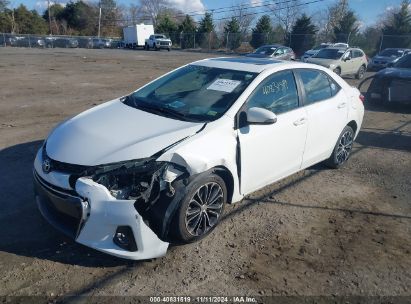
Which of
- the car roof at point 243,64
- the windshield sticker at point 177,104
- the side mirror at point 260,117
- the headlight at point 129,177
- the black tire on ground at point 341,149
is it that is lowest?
the black tire on ground at point 341,149

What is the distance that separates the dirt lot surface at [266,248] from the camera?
2.99 m

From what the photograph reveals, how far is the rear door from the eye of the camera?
181 inches

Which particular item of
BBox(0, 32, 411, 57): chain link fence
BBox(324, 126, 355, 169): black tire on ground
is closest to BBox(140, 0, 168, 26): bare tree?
BBox(0, 32, 411, 57): chain link fence

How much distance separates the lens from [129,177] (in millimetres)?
3027

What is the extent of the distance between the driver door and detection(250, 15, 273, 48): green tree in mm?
44409

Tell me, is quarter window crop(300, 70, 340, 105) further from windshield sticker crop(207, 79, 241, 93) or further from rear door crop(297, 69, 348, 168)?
windshield sticker crop(207, 79, 241, 93)

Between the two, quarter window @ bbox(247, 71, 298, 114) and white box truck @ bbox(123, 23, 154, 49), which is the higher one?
white box truck @ bbox(123, 23, 154, 49)

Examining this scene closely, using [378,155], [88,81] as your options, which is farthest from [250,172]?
[88,81]

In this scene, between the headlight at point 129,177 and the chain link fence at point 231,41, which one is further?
the chain link fence at point 231,41

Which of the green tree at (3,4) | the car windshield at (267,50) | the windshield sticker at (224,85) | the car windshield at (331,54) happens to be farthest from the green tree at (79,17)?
the windshield sticker at (224,85)

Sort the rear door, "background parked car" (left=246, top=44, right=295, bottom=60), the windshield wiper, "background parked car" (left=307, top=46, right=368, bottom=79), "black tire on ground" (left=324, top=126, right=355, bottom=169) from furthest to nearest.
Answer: "background parked car" (left=246, top=44, right=295, bottom=60) → "background parked car" (left=307, top=46, right=368, bottom=79) → "black tire on ground" (left=324, top=126, right=355, bottom=169) → the rear door → the windshield wiper

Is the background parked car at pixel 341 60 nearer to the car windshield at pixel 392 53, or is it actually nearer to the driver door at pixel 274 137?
the car windshield at pixel 392 53

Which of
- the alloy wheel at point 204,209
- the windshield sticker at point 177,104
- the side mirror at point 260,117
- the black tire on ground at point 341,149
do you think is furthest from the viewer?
the black tire on ground at point 341,149

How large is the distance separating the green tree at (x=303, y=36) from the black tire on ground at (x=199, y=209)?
40.7 metres
